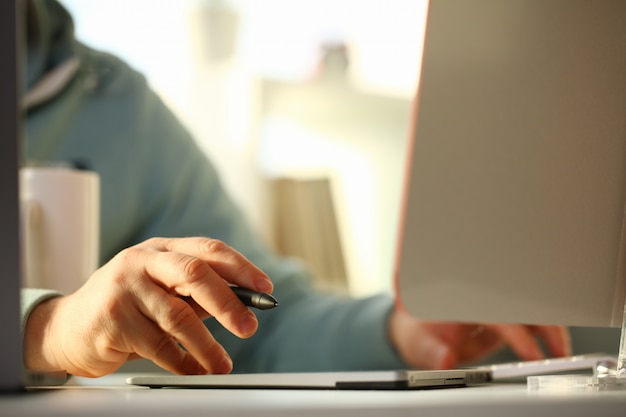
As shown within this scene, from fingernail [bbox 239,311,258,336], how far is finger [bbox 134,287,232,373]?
14 millimetres

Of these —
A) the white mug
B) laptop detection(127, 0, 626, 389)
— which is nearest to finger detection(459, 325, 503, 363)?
laptop detection(127, 0, 626, 389)

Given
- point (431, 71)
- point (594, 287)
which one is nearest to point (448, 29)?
point (431, 71)

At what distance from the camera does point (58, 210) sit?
357 millimetres

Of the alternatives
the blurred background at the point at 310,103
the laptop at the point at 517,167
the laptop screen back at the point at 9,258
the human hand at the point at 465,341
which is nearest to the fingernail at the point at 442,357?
the human hand at the point at 465,341

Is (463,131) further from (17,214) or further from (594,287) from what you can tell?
(17,214)

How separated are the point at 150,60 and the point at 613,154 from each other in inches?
60.5

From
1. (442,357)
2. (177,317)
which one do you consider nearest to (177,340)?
(177,317)

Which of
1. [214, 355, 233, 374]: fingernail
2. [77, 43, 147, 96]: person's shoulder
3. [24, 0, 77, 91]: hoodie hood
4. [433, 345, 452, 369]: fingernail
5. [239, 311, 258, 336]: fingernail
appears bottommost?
[433, 345, 452, 369]: fingernail

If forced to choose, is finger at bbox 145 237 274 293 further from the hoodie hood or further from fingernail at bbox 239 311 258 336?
the hoodie hood

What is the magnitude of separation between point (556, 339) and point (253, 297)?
45 cm

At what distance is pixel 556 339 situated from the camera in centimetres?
63

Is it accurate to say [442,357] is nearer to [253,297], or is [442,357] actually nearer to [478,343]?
[478,343]

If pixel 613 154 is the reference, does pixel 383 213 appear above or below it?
below

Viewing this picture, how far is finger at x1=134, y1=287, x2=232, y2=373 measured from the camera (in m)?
0.27
